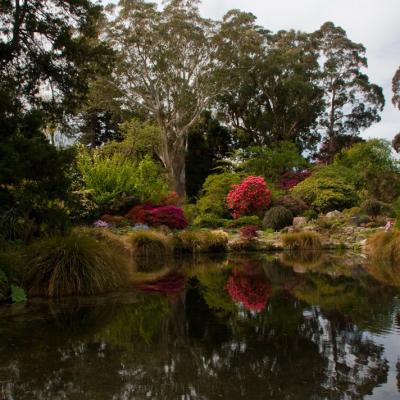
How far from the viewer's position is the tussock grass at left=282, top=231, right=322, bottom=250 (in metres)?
17.1

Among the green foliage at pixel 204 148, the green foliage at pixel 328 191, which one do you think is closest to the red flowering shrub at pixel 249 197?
the green foliage at pixel 328 191

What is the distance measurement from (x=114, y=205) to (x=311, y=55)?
2298 centimetres

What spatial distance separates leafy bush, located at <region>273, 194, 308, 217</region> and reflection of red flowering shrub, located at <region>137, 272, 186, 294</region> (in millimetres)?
13523

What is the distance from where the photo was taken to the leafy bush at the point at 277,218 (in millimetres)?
21172

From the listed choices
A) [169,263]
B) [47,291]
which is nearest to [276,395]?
[47,291]

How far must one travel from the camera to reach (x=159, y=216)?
58.6ft

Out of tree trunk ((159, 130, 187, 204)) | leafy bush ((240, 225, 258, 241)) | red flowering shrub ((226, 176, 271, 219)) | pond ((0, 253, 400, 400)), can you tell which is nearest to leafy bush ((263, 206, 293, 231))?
red flowering shrub ((226, 176, 271, 219))

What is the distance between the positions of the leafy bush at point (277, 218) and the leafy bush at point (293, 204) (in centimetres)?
148

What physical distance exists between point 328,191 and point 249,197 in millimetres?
4110

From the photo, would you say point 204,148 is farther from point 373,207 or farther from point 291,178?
point 373,207

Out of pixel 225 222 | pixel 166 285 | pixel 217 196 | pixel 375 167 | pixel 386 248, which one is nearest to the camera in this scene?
pixel 166 285

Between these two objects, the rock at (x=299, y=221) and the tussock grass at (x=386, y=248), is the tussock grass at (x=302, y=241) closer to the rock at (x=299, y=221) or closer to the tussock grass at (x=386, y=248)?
the rock at (x=299, y=221)

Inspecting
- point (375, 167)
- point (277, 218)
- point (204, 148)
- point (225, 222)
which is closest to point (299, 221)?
point (277, 218)

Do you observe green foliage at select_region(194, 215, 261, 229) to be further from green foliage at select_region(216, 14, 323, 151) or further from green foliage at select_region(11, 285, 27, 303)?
green foliage at select_region(11, 285, 27, 303)
